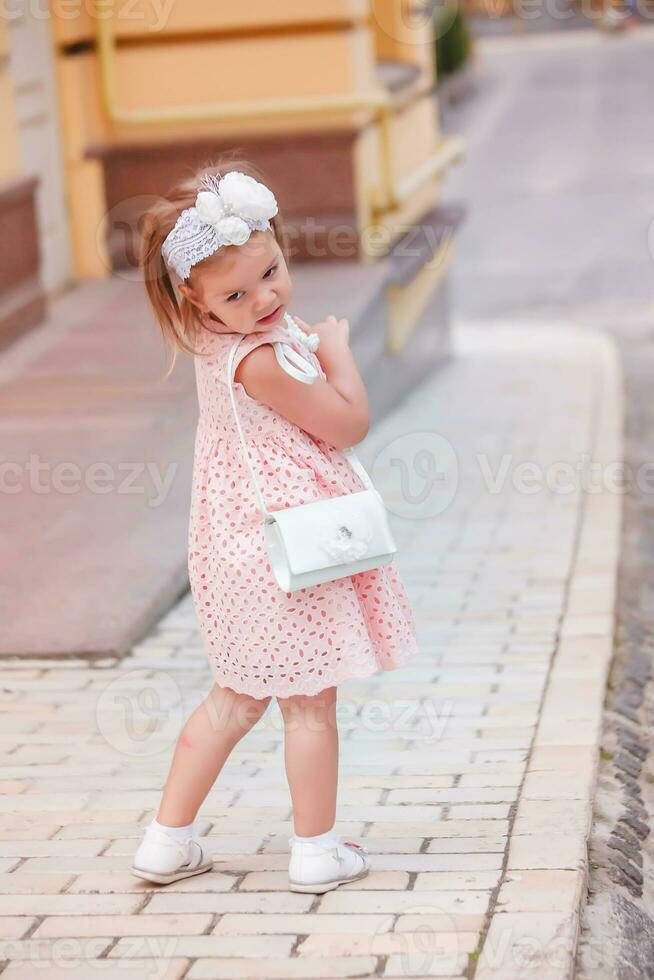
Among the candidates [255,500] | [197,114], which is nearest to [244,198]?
[255,500]

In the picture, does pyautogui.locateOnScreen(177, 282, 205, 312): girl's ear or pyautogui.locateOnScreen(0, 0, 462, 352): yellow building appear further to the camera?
pyautogui.locateOnScreen(0, 0, 462, 352): yellow building

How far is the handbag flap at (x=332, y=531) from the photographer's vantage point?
2.96m

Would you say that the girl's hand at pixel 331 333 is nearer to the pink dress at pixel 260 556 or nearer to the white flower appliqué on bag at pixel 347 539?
the pink dress at pixel 260 556

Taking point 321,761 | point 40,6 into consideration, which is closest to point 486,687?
point 321,761

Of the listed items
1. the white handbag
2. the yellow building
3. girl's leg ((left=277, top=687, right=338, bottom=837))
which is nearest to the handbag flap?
the white handbag

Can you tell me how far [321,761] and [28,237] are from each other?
5.40m

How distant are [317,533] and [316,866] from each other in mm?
666

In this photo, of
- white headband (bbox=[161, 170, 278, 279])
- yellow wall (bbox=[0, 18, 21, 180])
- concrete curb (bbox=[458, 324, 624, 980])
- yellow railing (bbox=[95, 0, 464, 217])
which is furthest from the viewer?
yellow railing (bbox=[95, 0, 464, 217])

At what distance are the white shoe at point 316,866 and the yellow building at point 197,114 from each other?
5892 millimetres

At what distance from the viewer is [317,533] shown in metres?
2.98

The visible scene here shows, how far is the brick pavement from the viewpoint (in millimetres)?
2934

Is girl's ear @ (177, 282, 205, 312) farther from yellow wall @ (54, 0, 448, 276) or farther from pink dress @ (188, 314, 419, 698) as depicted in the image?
yellow wall @ (54, 0, 448, 276)

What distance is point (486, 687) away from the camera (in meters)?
4.59

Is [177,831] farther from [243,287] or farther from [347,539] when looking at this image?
[243,287]
